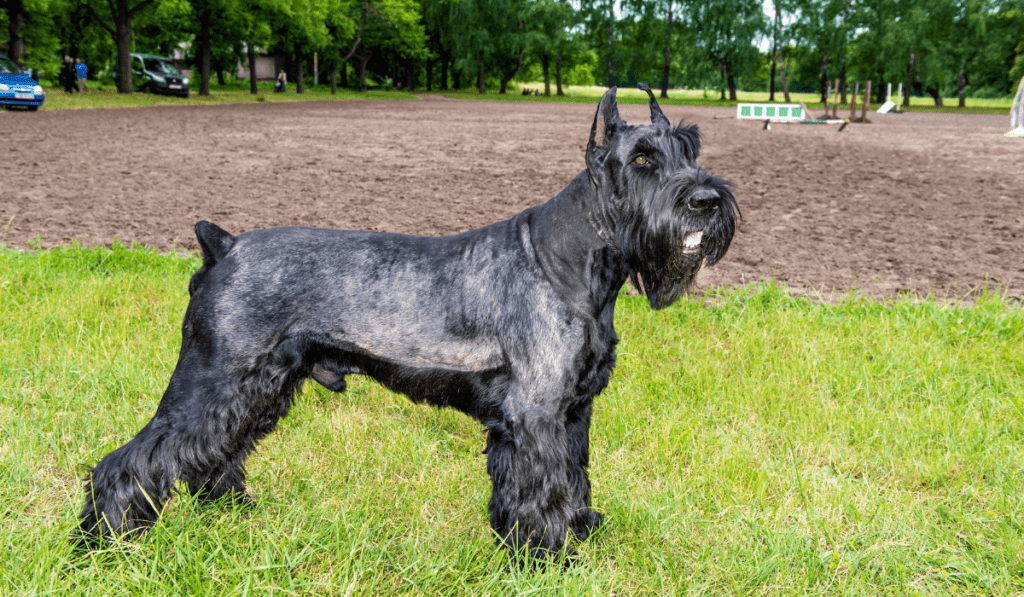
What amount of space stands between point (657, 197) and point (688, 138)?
39cm

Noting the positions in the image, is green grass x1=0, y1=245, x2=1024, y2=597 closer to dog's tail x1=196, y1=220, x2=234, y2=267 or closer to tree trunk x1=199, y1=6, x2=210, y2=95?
dog's tail x1=196, y1=220, x2=234, y2=267

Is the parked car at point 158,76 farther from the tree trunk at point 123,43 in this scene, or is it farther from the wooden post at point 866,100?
the wooden post at point 866,100

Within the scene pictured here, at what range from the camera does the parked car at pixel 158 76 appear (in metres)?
35.8

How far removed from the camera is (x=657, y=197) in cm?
262

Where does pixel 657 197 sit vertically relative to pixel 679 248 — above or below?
above

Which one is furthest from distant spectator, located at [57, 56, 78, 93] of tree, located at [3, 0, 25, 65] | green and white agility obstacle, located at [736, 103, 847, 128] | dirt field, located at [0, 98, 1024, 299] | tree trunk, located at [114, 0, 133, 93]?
green and white agility obstacle, located at [736, 103, 847, 128]

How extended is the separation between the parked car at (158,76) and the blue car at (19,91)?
11.3 metres

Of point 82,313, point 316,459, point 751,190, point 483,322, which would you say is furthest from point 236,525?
point 751,190

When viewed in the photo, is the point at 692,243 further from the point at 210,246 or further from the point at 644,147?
the point at 210,246

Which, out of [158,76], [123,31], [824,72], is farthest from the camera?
[824,72]

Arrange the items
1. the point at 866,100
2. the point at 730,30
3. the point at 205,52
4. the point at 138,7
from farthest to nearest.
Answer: the point at 730,30, the point at 205,52, the point at 138,7, the point at 866,100

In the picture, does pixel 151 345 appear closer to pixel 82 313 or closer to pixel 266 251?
pixel 82 313

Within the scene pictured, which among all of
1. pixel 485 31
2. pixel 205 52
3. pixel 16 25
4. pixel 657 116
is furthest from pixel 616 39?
pixel 657 116

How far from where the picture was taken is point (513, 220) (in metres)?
3.02
